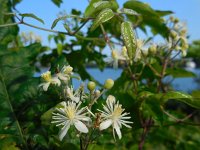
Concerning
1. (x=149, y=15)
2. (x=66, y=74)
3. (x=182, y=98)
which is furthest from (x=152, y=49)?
(x=66, y=74)

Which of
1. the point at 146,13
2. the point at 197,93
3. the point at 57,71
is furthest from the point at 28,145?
the point at 146,13

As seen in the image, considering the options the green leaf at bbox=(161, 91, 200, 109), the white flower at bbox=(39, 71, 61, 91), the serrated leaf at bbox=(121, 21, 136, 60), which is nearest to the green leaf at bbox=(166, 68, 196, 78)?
the green leaf at bbox=(161, 91, 200, 109)

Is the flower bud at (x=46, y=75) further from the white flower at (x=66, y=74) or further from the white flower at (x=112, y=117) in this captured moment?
the white flower at (x=112, y=117)

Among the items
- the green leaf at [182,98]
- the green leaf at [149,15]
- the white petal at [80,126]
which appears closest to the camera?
the white petal at [80,126]

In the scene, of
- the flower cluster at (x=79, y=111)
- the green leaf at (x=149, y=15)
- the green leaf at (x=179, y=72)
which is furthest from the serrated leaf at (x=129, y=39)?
the green leaf at (x=179, y=72)

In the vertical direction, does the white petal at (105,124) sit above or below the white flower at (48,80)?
below

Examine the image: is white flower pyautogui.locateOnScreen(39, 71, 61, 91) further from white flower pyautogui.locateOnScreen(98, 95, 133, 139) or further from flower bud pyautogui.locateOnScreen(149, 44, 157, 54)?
flower bud pyautogui.locateOnScreen(149, 44, 157, 54)

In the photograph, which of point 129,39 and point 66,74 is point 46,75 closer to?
point 66,74
